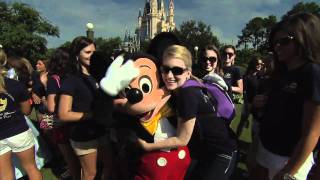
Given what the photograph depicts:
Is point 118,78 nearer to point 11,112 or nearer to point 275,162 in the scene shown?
point 275,162

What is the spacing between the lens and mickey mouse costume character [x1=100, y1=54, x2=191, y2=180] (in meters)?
2.59

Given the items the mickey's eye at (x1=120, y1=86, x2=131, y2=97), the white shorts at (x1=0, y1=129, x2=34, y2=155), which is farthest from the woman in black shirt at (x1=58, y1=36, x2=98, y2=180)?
the mickey's eye at (x1=120, y1=86, x2=131, y2=97)

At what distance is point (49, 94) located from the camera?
171 inches

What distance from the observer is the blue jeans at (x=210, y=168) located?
2.86 metres

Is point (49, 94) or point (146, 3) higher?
point (146, 3)

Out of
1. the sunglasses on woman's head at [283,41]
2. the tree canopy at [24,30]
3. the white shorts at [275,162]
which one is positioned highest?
the tree canopy at [24,30]

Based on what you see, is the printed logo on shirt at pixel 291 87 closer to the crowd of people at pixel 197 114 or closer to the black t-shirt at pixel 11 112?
the crowd of people at pixel 197 114

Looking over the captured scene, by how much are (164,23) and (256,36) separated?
175ft

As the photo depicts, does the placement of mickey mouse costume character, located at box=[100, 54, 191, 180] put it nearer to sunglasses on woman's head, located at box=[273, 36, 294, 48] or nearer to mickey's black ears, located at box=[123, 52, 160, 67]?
mickey's black ears, located at box=[123, 52, 160, 67]

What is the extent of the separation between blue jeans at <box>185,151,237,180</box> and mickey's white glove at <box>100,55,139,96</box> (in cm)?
86

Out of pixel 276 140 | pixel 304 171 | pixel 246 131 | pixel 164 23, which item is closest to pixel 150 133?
pixel 276 140

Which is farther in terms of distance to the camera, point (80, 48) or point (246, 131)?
point (246, 131)

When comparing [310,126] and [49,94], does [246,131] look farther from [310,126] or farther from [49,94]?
[310,126]

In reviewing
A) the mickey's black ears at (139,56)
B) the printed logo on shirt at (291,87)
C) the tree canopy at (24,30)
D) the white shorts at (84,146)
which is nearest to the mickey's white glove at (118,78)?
the mickey's black ears at (139,56)
